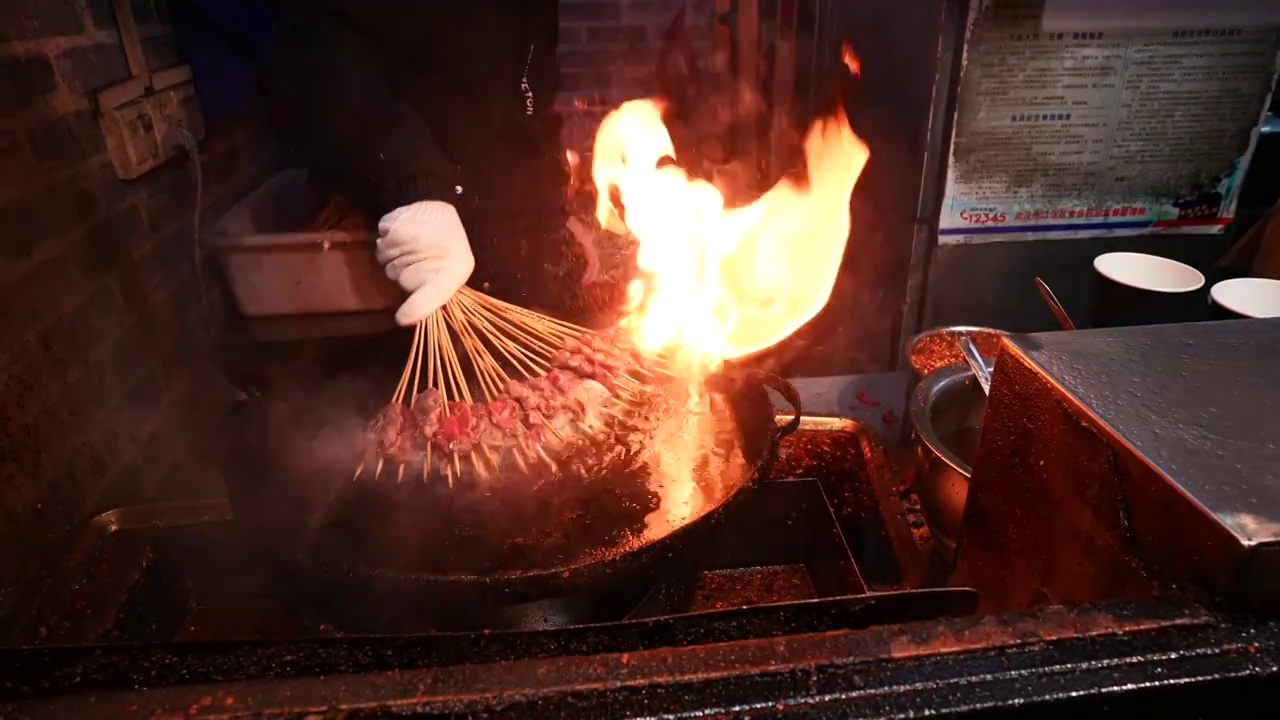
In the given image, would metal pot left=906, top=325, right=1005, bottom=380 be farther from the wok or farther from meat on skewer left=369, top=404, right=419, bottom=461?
meat on skewer left=369, top=404, right=419, bottom=461

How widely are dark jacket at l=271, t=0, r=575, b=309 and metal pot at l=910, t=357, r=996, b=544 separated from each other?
170cm

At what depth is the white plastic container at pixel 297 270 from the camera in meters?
2.90

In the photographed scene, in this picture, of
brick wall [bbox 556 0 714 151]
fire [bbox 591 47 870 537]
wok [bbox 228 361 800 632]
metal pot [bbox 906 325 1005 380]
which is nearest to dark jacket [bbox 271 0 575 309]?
fire [bbox 591 47 870 537]

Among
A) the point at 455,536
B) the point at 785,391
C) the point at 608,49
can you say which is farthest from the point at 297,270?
the point at 608,49

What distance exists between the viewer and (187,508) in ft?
6.97

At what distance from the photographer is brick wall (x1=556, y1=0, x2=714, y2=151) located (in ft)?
16.9

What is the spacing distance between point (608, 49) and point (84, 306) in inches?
155

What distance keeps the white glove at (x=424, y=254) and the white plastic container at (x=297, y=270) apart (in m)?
0.32

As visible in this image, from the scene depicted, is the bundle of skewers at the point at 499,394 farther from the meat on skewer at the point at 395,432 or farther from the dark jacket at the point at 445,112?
the dark jacket at the point at 445,112

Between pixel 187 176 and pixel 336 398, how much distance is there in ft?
4.13

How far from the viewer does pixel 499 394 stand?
2.30 meters

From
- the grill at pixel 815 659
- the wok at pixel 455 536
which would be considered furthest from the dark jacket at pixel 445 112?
the grill at pixel 815 659

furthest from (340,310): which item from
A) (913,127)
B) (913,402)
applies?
(913,127)

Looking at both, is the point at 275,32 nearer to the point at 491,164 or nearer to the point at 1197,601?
the point at 491,164
